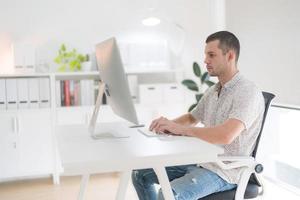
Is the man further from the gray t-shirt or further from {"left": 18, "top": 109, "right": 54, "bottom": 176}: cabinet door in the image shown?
{"left": 18, "top": 109, "right": 54, "bottom": 176}: cabinet door

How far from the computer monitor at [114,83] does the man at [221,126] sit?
0.21m

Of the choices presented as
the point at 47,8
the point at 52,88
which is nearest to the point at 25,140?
the point at 52,88

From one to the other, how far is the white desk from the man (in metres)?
0.10

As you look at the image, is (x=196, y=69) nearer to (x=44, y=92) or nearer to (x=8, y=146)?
(x=44, y=92)

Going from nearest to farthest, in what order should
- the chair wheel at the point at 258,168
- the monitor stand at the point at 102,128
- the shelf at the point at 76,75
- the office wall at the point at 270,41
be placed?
1. the chair wheel at the point at 258,168
2. the monitor stand at the point at 102,128
3. the office wall at the point at 270,41
4. the shelf at the point at 76,75

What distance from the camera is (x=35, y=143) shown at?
3.58m

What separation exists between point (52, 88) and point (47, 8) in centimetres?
84

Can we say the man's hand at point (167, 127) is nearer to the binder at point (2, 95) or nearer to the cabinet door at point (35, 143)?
the cabinet door at point (35, 143)

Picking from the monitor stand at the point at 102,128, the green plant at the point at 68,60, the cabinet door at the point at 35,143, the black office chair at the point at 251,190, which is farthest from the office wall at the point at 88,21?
the black office chair at the point at 251,190

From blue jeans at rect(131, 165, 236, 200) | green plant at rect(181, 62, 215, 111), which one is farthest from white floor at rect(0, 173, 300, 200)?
blue jeans at rect(131, 165, 236, 200)

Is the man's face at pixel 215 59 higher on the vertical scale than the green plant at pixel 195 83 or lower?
higher

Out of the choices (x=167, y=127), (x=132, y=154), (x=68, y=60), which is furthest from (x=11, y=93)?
(x=132, y=154)

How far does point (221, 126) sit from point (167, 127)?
27cm

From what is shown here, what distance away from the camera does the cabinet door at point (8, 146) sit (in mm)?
3500
